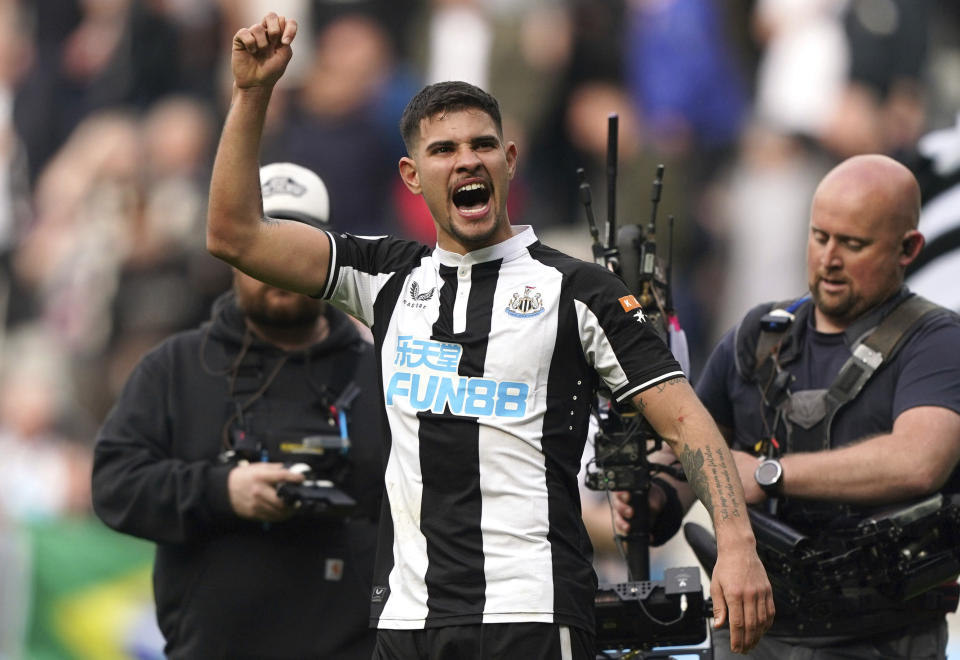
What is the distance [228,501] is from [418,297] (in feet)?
3.95

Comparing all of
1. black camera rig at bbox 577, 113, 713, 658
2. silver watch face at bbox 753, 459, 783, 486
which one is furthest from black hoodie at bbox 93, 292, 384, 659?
silver watch face at bbox 753, 459, 783, 486

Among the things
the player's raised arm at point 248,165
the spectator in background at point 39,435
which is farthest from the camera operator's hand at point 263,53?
the spectator in background at point 39,435

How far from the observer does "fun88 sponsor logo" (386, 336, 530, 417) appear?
3.79 meters

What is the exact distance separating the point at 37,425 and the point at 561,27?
16.3ft

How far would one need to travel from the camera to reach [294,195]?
522 cm

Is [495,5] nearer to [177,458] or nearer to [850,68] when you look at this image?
[850,68]

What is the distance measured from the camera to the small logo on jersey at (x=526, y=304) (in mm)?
3842

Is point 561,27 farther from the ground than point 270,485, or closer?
farther from the ground

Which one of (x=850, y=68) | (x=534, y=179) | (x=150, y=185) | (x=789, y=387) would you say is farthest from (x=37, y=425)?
(x=789, y=387)

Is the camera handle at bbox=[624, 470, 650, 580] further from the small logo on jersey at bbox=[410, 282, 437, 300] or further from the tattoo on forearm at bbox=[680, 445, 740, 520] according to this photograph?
the small logo on jersey at bbox=[410, 282, 437, 300]

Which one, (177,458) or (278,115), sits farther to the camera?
(278,115)

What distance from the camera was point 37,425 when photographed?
36.7 ft

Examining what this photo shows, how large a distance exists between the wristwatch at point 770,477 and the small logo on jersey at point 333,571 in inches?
55.4

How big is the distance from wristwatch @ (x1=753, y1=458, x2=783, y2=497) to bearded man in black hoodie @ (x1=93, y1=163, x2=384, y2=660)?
1292 millimetres
